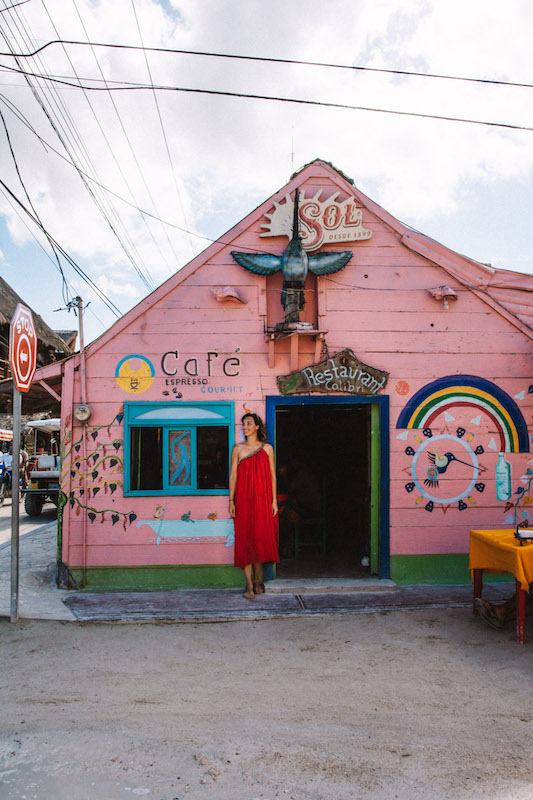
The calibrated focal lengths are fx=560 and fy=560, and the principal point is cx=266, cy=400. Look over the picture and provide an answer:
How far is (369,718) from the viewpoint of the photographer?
12.2 feet

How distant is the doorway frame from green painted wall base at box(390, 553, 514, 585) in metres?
0.14

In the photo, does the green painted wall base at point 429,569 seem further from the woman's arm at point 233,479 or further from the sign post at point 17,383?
the sign post at point 17,383

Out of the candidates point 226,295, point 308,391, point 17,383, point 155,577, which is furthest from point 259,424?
point 17,383

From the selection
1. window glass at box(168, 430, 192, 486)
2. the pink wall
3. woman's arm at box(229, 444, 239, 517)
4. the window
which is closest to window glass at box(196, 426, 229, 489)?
the window

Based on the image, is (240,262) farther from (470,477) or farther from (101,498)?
(470,477)

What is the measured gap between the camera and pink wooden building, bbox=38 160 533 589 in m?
6.92

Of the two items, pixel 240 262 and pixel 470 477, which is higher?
pixel 240 262

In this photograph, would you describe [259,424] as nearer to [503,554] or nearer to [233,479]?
[233,479]

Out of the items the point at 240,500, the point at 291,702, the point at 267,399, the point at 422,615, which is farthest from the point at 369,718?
the point at 267,399

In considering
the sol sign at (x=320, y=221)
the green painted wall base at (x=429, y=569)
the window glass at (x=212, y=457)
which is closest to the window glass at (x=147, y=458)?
the window glass at (x=212, y=457)

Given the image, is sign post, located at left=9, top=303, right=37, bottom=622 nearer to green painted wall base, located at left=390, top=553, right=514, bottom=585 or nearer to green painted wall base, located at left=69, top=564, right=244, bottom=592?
green painted wall base, located at left=69, top=564, right=244, bottom=592

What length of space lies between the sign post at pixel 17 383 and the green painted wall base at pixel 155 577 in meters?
1.25

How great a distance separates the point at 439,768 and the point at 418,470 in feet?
13.8

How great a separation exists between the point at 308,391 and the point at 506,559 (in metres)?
2.96
